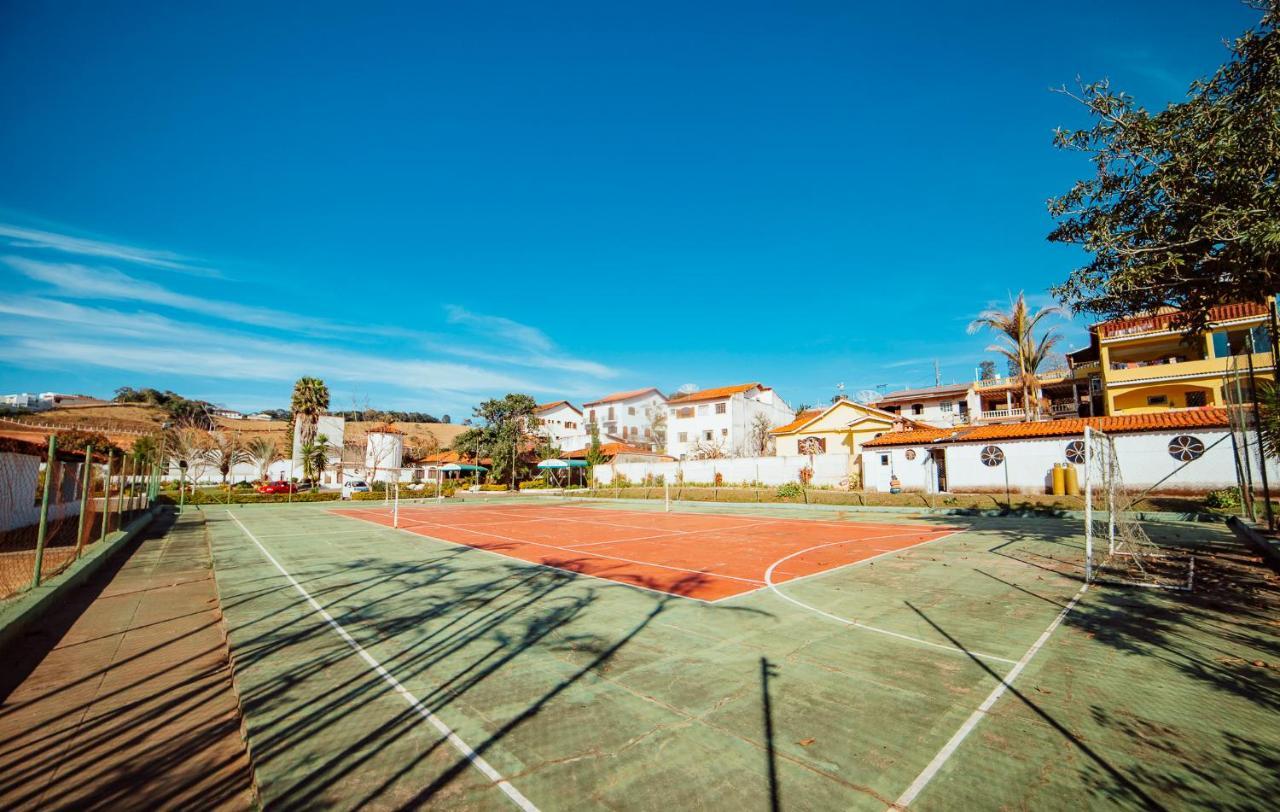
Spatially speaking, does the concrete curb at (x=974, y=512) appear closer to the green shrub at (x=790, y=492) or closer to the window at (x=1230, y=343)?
the green shrub at (x=790, y=492)

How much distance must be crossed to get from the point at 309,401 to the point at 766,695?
5631 cm

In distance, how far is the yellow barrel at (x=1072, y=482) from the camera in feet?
84.4

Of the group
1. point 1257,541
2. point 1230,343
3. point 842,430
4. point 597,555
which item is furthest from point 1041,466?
point 597,555

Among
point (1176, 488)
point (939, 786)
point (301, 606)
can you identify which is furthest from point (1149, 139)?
point (1176, 488)

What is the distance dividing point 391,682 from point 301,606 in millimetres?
4327

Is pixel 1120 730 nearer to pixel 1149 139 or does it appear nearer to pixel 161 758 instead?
pixel 161 758

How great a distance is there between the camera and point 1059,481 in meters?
26.2

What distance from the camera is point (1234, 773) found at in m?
3.77

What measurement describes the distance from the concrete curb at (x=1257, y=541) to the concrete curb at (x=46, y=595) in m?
20.3

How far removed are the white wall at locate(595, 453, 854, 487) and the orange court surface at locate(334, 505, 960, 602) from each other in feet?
38.3

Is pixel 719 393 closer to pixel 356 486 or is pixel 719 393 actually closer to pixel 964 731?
pixel 356 486

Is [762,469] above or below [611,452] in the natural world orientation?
below

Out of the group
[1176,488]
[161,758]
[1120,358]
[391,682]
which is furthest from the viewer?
[1120,358]

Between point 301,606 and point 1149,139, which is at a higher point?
point 1149,139
